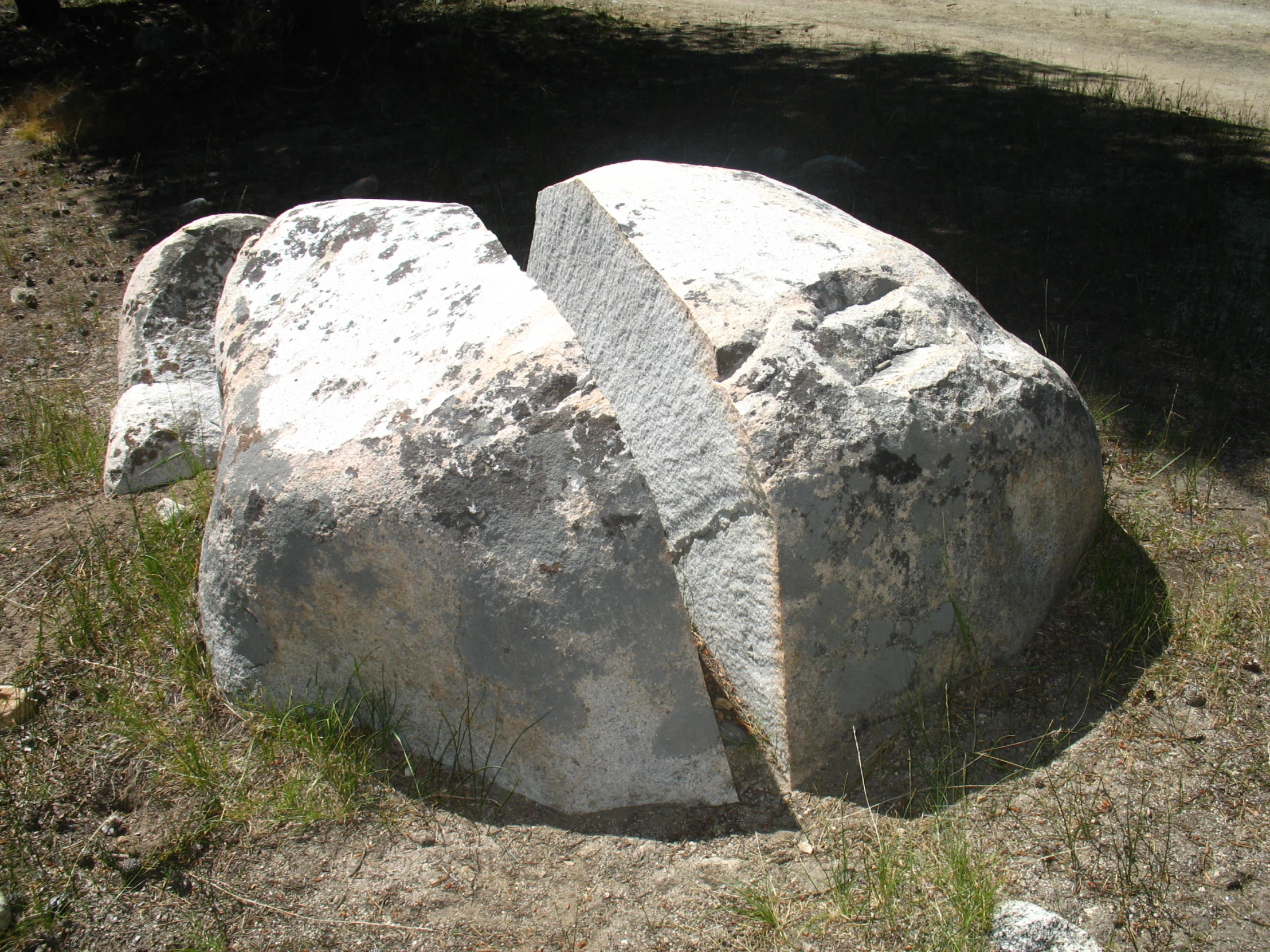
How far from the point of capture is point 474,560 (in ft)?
6.87

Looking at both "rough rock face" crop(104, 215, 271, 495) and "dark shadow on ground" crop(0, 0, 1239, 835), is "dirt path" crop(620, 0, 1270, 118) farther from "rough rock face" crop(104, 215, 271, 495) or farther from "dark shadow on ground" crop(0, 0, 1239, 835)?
"rough rock face" crop(104, 215, 271, 495)

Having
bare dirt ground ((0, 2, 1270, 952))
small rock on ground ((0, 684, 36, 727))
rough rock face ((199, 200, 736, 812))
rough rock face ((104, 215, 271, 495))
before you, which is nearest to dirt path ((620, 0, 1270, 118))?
bare dirt ground ((0, 2, 1270, 952))

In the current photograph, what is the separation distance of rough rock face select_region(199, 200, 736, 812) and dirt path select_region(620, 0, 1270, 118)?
6485 millimetres

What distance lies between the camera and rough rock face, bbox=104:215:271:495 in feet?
11.1

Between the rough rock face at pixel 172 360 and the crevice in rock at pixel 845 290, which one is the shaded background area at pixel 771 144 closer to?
the rough rock face at pixel 172 360

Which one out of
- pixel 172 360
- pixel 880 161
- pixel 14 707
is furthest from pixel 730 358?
pixel 880 161

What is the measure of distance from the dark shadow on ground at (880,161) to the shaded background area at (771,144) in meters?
0.02

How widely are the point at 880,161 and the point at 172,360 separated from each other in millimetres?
3992

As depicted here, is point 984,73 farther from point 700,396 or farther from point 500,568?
point 500,568

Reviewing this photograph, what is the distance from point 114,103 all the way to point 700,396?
6.53m

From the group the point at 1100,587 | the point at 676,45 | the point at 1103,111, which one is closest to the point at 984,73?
the point at 1103,111

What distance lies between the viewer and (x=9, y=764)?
2.31 metres

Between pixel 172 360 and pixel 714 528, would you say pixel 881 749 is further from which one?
pixel 172 360

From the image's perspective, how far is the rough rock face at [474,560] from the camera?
208 cm
